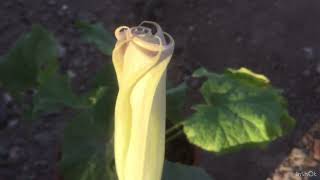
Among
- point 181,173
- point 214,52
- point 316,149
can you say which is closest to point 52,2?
point 214,52

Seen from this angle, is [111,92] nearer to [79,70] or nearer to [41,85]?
[41,85]

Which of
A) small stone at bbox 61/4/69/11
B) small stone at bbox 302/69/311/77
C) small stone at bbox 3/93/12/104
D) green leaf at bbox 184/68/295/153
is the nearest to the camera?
green leaf at bbox 184/68/295/153

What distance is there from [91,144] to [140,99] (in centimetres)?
44

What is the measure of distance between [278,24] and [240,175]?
1.87ft

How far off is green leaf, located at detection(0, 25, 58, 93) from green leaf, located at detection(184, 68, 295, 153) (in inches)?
11.9

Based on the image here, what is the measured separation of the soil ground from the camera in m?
1.55

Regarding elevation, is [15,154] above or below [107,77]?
below

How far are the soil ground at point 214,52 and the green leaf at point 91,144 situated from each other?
18.3 inches

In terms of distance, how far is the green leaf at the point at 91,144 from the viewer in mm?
1033

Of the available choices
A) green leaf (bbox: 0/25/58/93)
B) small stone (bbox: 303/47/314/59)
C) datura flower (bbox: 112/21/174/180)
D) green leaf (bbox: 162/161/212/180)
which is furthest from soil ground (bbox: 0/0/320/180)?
datura flower (bbox: 112/21/174/180)

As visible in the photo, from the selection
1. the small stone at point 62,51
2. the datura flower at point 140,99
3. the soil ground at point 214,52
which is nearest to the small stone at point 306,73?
the soil ground at point 214,52

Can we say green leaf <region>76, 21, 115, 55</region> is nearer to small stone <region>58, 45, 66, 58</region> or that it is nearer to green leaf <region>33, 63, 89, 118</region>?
green leaf <region>33, 63, 89, 118</region>

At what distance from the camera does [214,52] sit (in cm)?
183

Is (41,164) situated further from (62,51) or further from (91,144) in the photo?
(91,144)
